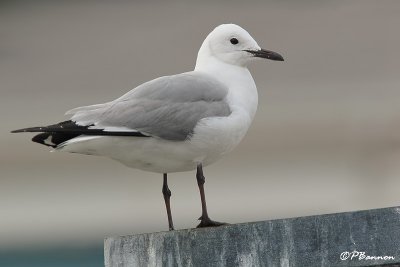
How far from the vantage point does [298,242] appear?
12.6 feet

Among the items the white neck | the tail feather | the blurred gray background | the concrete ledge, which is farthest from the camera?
the blurred gray background

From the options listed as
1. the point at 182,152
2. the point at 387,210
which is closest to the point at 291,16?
the point at 182,152

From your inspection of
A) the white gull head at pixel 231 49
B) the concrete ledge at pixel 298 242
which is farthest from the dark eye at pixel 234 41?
the concrete ledge at pixel 298 242

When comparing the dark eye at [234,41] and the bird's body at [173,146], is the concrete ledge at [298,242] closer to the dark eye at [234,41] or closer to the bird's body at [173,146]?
the bird's body at [173,146]

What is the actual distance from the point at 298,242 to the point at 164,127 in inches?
46.3

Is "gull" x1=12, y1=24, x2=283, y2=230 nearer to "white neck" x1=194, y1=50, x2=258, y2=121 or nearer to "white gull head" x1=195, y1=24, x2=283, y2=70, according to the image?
"white neck" x1=194, y1=50, x2=258, y2=121

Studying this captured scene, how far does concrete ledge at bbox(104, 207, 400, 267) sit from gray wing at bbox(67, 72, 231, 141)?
817 millimetres

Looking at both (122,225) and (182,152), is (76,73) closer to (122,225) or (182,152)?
(122,225)

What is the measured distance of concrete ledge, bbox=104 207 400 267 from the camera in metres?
3.76

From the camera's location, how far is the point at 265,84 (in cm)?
941

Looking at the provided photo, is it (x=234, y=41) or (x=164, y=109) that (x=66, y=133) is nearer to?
(x=164, y=109)

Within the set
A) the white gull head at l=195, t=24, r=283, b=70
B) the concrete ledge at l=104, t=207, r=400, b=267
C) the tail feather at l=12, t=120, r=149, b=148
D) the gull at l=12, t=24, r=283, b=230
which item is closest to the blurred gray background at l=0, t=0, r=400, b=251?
the white gull head at l=195, t=24, r=283, b=70

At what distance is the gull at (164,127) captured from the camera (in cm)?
481

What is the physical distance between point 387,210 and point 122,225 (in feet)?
19.0
